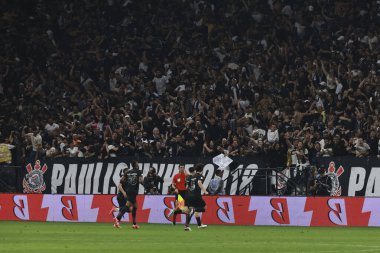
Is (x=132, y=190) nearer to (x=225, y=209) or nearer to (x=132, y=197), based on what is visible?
(x=132, y=197)

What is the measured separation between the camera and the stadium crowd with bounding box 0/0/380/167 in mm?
38062

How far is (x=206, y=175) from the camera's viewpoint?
39.5 metres

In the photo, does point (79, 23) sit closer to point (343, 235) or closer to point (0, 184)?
point (0, 184)

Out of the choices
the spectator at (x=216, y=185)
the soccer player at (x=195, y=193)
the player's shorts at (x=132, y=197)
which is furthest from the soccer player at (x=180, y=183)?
the spectator at (x=216, y=185)

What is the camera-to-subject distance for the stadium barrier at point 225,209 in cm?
3550

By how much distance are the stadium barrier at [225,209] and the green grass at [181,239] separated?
4.77 ft

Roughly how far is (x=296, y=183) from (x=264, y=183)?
56.5 inches

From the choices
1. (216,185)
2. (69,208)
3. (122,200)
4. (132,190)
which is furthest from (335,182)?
(69,208)

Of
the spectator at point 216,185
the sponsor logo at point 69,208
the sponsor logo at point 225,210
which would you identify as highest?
the spectator at point 216,185

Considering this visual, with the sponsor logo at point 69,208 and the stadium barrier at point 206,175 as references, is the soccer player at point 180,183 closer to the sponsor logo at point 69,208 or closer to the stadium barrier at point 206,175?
the stadium barrier at point 206,175

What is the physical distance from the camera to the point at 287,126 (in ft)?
126

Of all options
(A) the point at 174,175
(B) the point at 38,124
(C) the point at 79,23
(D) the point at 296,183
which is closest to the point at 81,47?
(C) the point at 79,23

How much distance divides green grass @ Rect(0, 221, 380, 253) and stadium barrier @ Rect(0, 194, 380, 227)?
1.45m

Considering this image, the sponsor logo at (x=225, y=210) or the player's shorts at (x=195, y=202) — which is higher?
the player's shorts at (x=195, y=202)
